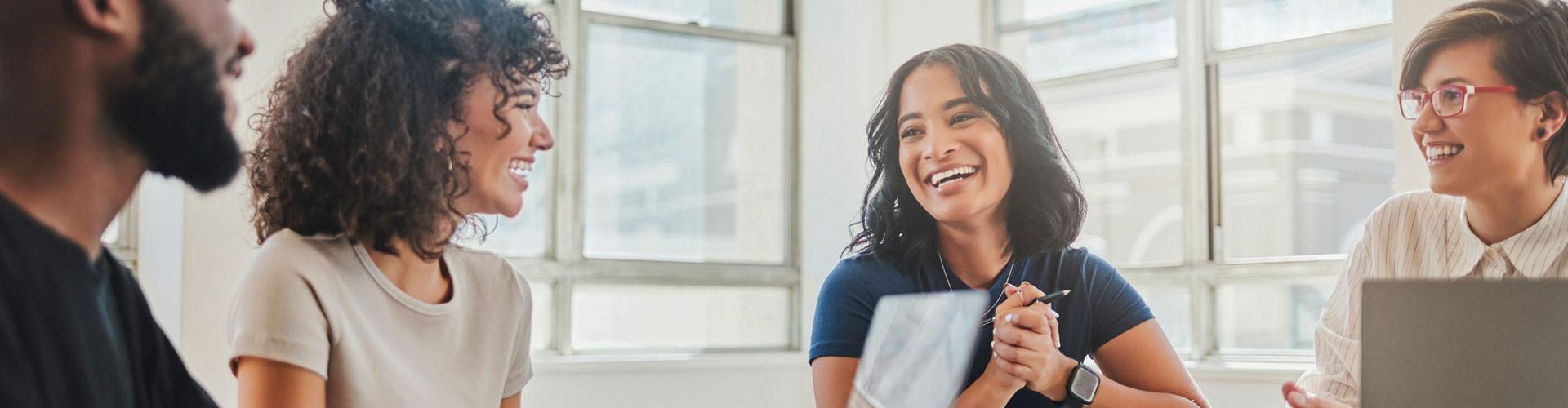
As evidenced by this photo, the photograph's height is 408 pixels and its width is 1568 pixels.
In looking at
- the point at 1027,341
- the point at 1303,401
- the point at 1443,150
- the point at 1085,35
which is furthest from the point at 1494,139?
the point at 1085,35

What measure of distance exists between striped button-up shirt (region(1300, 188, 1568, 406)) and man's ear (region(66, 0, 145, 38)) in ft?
5.77

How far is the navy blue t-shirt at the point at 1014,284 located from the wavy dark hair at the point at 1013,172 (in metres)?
0.03

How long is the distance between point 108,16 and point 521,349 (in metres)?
1.02

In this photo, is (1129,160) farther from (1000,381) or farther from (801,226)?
(1000,381)

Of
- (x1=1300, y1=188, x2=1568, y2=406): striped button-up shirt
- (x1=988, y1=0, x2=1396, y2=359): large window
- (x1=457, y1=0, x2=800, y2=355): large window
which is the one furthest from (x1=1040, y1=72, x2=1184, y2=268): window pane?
(x1=1300, y1=188, x2=1568, y2=406): striped button-up shirt

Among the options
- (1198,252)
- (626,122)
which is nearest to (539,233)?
(626,122)

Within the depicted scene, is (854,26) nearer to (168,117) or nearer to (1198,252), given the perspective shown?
(1198,252)

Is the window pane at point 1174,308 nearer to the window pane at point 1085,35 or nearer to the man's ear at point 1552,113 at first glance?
the window pane at point 1085,35

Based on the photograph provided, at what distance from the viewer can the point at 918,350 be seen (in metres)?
1.85

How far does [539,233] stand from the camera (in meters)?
4.73

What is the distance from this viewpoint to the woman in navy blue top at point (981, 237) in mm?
1864

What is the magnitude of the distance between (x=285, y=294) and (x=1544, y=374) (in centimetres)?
125

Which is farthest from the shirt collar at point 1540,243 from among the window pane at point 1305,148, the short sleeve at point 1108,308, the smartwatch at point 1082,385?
the window pane at point 1305,148

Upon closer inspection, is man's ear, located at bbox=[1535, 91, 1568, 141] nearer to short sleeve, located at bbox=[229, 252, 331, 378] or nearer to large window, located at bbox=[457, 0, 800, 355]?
short sleeve, located at bbox=[229, 252, 331, 378]
